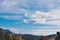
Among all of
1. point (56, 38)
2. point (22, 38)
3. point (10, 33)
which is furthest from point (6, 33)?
point (56, 38)

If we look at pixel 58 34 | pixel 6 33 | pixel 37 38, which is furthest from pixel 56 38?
pixel 6 33

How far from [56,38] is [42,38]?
4921 mm

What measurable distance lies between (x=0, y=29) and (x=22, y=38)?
7306 mm

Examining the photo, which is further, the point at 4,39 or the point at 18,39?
the point at 18,39

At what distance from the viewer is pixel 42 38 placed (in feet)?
216

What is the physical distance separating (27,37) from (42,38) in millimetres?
4771

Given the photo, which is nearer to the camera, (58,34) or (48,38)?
(58,34)

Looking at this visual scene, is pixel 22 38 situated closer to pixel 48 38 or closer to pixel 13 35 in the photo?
pixel 13 35

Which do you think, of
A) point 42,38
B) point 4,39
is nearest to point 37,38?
point 42,38

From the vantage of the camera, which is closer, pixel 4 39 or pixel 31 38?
pixel 4 39

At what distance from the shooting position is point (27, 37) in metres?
66.8

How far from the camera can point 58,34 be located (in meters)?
61.4

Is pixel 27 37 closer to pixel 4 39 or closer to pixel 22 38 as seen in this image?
pixel 22 38

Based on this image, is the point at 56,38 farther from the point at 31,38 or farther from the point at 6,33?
the point at 6,33
